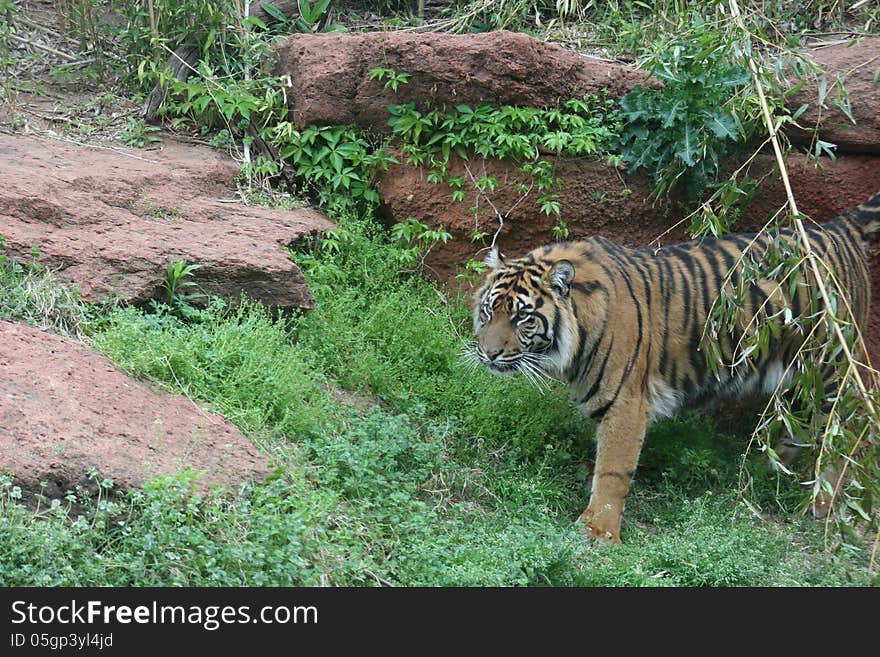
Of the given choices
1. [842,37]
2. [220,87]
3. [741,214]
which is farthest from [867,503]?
[220,87]

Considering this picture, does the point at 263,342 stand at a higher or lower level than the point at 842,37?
lower

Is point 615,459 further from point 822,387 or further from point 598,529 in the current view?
point 822,387

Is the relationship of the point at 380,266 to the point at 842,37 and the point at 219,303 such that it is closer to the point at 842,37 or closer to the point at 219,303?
the point at 219,303

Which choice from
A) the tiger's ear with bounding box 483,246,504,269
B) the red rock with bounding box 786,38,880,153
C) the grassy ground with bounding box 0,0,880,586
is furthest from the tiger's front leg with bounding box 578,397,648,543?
the red rock with bounding box 786,38,880,153

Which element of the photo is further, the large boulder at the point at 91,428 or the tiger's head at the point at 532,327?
the tiger's head at the point at 532,327

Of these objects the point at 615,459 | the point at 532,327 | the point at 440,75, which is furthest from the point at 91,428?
the point at 440,75

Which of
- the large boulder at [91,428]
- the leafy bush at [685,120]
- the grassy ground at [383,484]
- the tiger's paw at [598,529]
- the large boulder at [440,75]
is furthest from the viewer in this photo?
the large boulder at [440,75]

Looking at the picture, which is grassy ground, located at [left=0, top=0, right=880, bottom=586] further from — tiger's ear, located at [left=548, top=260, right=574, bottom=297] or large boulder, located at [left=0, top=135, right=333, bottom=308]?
tiger's ear, located at [left=548, top=260, right=574, bottom=297]

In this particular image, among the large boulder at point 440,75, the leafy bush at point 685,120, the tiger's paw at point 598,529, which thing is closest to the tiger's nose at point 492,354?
the tiger's paw at point 598,529

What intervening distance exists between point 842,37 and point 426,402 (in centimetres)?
473

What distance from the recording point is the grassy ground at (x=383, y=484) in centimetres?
408

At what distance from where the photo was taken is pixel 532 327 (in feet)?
19.7

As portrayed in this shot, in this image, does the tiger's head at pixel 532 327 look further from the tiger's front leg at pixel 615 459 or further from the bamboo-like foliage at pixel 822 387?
the bamboo-like foliage at pixel 822 387

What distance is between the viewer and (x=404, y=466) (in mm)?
5594
